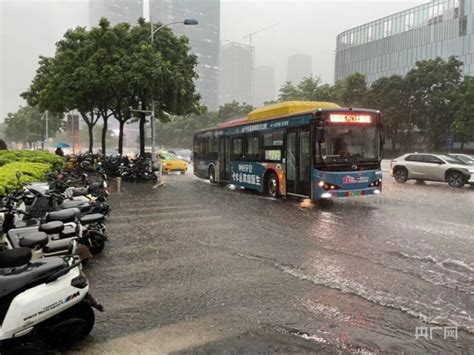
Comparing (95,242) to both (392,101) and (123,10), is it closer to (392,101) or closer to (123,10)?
(392,101)

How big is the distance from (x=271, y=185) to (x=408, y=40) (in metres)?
65.2

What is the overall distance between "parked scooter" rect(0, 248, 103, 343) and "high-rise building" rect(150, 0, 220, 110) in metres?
37.9

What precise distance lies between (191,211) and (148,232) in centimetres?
292

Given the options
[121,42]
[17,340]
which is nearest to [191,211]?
[17,340]

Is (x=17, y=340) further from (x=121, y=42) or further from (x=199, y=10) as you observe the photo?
(x=199, y=10)

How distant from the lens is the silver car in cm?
1848

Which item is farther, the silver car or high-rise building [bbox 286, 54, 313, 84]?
high-rise building [bbox 286, 54, 313, 84]

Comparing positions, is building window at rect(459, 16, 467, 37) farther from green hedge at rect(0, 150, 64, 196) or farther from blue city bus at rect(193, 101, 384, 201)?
green hedge at rect(0, 150, 64, 196)

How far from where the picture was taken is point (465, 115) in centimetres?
3791

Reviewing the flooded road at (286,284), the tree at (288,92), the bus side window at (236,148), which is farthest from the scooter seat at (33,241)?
the tree at (288,92)

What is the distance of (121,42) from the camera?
23.4m

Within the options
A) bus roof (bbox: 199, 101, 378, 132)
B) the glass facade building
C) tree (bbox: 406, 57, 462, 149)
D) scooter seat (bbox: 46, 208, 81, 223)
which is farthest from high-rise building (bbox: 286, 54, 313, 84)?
scooter seat (bbox: 46, 208, 81, 223)
